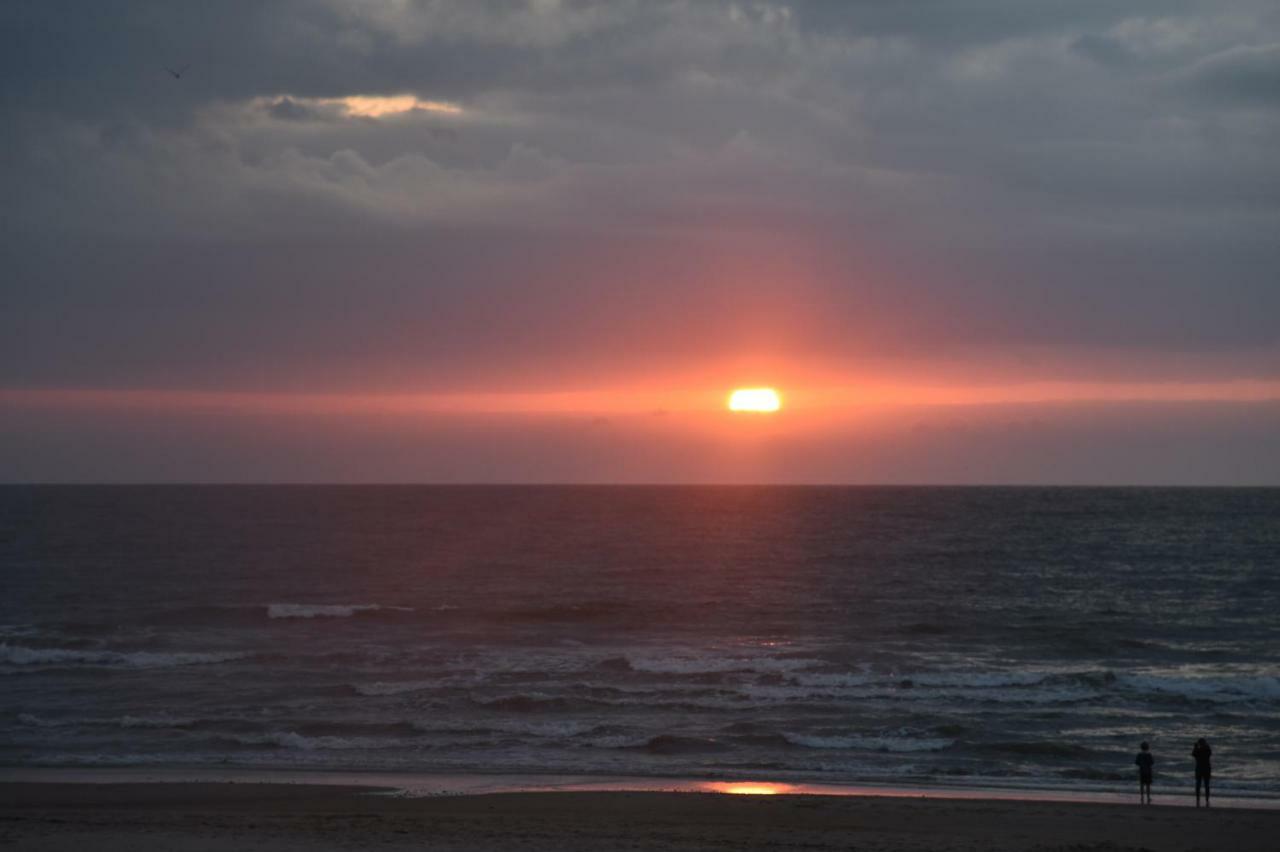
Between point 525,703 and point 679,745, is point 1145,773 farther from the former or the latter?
point 525,703

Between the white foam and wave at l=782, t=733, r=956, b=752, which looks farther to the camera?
the white foam

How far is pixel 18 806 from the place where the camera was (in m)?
21.6

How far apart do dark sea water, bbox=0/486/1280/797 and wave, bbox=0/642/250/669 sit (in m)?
0.21

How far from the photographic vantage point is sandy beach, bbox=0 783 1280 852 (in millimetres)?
18109

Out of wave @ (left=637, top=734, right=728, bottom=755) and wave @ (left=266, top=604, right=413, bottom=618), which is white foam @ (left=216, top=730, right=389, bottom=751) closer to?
wave @ (left=637, top=734, right=728, bottom=755)

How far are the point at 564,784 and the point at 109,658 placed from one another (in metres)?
23.3

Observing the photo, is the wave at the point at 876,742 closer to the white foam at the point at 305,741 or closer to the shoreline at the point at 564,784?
the shoreline at the point at 564,784

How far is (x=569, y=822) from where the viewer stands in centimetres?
→ 2003

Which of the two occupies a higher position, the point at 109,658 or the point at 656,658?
the point at 656,658

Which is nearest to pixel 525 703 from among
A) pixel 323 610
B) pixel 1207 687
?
pixel 1207 687

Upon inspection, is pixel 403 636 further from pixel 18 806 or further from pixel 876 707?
pixel 18 806

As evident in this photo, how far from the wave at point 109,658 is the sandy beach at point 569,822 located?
16.3 m

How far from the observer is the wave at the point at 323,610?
53062mm

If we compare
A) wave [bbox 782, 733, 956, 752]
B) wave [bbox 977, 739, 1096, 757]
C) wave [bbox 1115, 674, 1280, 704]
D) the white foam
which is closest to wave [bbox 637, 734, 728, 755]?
wave [bbox 782, 733, 956, 752]
